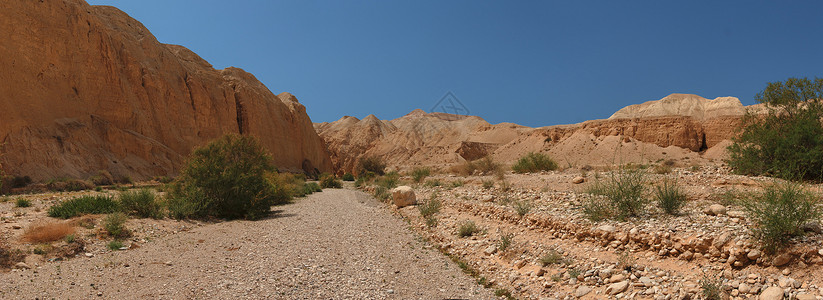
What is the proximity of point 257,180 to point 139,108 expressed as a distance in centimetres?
2667

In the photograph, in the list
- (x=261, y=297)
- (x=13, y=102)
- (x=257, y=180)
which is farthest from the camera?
(x=13, y=102)

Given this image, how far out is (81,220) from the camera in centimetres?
989

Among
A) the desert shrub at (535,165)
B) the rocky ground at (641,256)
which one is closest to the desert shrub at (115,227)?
the rocky ground at (641,256)

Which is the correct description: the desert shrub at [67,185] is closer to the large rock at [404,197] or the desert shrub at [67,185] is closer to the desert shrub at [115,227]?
the desert shrub at [115,227]

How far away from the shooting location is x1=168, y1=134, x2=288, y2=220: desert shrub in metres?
14.5

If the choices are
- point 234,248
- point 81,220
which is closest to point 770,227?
point 234,248

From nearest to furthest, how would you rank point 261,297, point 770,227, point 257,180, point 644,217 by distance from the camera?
1. point 770,227
2. point 261,297
3. point 644,217
4. point 257,180

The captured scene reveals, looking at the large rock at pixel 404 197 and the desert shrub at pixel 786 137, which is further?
the large rock at pixel 404 197

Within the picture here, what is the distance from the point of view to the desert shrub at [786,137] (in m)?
11.8

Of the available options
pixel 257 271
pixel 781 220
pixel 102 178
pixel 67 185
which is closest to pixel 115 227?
pixel 257 271

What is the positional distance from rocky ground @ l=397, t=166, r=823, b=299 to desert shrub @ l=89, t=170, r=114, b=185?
2569 cm

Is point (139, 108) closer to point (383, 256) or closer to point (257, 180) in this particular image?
point (257, 180)

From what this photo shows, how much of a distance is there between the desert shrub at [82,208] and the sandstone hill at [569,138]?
15330 millimetres

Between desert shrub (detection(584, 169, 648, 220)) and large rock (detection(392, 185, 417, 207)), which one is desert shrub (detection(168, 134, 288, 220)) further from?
desert shrub (detection(584, 169, 648, 220))
